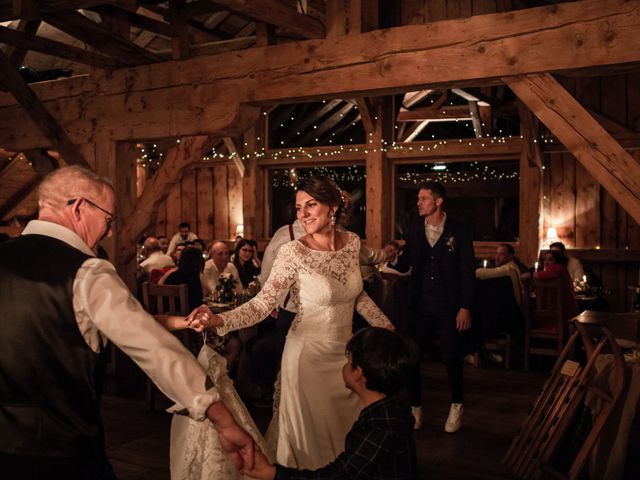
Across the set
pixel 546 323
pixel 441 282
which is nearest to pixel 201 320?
pixel 441 282

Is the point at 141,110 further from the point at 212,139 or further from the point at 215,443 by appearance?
the point at 215,443

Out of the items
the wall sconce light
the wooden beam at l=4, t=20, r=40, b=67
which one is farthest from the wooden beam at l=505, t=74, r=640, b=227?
the wall sconce light

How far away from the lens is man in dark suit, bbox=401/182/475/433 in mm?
4250

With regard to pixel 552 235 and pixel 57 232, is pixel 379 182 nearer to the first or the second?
pixel 552 235

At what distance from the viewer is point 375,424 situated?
6.56 feet

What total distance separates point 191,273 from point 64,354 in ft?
11.5

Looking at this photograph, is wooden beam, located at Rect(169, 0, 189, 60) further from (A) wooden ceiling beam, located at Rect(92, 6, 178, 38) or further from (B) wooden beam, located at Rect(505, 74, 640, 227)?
(B) wooden beam, located at Rect(505, 74, 640, 227)

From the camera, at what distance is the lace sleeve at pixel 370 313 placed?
316 centimetres

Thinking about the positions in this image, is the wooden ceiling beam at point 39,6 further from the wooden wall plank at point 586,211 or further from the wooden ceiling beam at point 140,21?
the wooden wall plank at point 586,211

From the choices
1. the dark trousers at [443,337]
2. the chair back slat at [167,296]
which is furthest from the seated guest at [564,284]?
the chair back slat at [167,296]

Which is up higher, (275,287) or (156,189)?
(156,189)

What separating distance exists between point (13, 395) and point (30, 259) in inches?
14.3

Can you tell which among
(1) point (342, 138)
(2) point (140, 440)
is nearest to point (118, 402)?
(2) point (140, 440)

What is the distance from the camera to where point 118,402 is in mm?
5172
